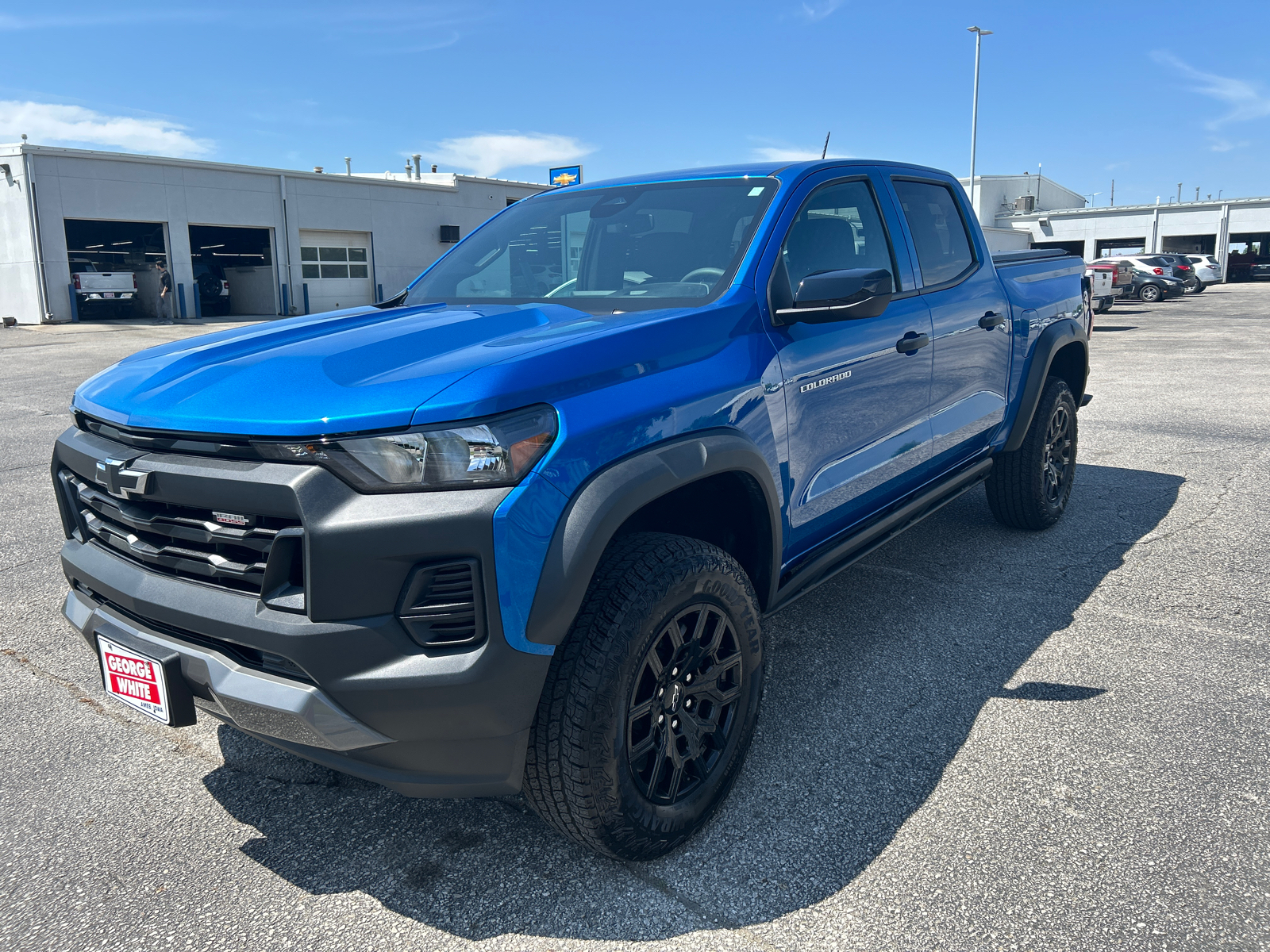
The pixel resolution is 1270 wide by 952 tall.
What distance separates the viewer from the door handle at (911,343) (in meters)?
3.50

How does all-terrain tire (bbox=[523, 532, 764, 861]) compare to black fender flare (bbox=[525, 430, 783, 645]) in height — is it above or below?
below

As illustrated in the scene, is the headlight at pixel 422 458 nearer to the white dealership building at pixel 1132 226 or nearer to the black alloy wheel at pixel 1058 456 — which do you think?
the black alloy wheel at pixel 1058 456

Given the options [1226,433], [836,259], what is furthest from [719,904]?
[1226,433]

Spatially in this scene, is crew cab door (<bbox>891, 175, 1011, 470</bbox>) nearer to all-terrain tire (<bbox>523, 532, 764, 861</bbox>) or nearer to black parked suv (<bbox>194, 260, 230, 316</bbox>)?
all-terrain tire (<bbox>523, 532, 764, 861</bbox>)

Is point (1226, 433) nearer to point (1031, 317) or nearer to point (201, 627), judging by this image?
point (1031, 317)

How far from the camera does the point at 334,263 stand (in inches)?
1259

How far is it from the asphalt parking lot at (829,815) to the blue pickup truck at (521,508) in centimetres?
28

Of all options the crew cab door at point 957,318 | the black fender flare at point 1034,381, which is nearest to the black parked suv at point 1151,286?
the black fender flare at point 1034,381

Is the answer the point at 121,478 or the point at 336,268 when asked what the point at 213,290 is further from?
the point at 121,478

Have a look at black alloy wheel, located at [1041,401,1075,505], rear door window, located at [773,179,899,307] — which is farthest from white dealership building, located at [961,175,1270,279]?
rear door window, located at [773,179,899,307]

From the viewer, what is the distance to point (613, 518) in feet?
7.04

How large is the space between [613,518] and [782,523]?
36.0 inches

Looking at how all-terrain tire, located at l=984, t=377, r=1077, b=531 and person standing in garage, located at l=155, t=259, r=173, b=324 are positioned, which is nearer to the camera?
all-terrain tire, located at l=984, t=377, r=1077, b=531

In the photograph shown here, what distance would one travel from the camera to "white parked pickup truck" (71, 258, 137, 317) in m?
26.5
